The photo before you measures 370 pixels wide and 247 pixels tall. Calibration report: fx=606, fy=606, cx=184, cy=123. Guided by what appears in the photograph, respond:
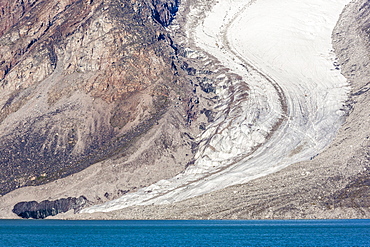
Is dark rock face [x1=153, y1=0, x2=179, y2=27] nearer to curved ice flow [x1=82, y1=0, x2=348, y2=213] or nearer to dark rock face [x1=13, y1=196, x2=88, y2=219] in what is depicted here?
curved ice flow [x1=82, y1=0, x2=348, y2=213]

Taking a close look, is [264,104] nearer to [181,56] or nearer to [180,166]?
[180,166]

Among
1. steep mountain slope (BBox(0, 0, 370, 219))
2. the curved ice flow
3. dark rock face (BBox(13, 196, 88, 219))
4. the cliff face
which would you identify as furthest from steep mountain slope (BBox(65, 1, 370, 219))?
the cliff face

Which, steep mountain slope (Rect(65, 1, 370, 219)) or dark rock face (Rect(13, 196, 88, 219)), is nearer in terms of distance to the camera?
steep mountain slope (Rect(65, 1, 370, 219))

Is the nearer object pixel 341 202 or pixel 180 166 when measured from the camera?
pixel 341 202

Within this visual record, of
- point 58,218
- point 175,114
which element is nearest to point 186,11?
point 175,114

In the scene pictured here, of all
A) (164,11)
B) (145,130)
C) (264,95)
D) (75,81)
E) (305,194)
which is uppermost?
(164,11)

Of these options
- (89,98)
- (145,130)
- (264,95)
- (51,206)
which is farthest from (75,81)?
(264,95)

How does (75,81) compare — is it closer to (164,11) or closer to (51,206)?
(51,206)
